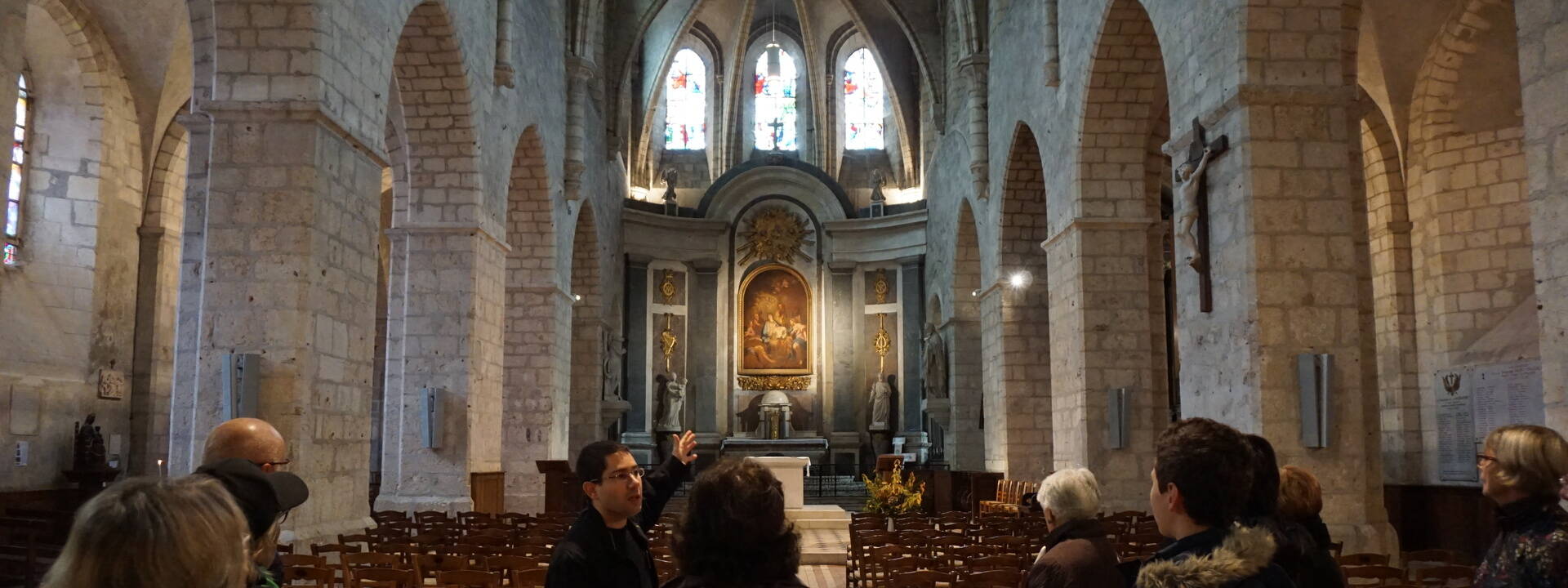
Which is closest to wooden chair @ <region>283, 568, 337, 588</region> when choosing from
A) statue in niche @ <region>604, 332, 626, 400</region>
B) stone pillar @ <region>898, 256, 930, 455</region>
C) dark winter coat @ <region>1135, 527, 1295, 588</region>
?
dark winter coat @ <region>1135, 527, 1295, 588</region>

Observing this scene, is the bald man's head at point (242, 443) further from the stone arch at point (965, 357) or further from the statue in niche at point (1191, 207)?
the stone arch at point (965, 357)

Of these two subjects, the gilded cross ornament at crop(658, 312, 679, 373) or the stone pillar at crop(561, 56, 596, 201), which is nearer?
the stone pillar at crop(561, 56, 596, 201)

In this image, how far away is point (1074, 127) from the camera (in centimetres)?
1405

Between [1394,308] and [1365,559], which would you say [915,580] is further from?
[1394,308]

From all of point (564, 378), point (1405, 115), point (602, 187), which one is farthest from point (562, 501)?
point (1405, 115)

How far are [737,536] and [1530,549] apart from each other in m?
2.08

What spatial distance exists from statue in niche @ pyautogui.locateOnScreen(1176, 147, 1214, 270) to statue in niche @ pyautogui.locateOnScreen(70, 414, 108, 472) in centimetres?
1229

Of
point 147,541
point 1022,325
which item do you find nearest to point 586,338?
point 1022,325

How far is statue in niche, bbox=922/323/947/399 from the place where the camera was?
2406 cm

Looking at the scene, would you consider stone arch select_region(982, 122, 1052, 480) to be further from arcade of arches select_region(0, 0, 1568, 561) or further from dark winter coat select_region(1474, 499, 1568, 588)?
dark winter coat select_region(1474, 499, 1568, 588)

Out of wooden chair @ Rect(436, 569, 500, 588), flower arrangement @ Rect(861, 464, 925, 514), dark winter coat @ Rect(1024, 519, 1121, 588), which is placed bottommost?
flower arrangement @ Rect(861, 464, 925, 514)

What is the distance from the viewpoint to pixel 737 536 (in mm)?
2221

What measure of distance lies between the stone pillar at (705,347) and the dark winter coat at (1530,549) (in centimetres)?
2514

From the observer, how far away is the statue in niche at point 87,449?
13977 millimetres
